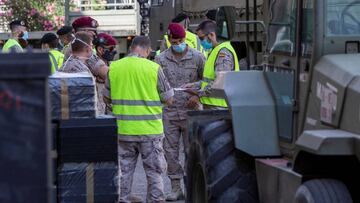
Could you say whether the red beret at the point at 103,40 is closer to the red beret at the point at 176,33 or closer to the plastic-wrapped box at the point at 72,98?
the red beret at the point at 176,33

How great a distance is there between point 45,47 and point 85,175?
24.5 feet

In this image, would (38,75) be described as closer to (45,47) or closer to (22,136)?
(22,136)

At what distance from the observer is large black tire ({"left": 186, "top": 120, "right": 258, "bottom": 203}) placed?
24.2ft

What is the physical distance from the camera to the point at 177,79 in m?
11.4

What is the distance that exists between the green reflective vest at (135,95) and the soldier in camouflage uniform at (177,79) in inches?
63.9

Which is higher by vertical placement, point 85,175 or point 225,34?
point 225,34

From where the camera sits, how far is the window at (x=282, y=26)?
7207 mm

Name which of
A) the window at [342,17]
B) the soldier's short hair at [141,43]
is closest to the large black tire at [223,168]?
the window at [342,17]

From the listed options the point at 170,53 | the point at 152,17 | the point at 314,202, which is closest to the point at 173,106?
the point at 170,53

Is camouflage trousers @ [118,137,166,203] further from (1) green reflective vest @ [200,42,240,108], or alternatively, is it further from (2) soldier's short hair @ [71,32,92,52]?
(1) green reflective vest @ [200,42,240,108]

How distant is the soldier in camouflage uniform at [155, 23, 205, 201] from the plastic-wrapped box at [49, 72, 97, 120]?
397cm

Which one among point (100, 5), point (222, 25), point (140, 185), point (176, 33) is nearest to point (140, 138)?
point (176, 33)

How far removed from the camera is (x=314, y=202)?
234 inches

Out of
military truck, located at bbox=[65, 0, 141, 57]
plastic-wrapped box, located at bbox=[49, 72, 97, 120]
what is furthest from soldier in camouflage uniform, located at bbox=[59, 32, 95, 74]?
military truck, located at bbox=[65, 0, 141, 57]
